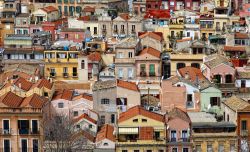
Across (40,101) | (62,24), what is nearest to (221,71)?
(40,101)

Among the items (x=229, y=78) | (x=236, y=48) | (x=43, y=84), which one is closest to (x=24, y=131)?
(x=43, y=84)

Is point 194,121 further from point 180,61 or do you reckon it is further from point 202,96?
point 180,61

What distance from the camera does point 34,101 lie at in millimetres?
49406

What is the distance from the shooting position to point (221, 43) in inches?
2704

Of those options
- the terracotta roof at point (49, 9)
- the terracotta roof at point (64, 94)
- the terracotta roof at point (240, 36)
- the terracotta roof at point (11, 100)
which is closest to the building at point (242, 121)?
the terracotta roof at point (64, 94)

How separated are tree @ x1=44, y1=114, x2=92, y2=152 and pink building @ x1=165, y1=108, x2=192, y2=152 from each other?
16.8ft

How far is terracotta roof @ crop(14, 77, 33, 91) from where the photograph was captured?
5355cm

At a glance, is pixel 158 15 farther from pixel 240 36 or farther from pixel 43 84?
pixel 43 84

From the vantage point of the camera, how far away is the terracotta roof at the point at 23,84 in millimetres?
53550

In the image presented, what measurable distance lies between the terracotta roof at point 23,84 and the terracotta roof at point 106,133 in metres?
6.92

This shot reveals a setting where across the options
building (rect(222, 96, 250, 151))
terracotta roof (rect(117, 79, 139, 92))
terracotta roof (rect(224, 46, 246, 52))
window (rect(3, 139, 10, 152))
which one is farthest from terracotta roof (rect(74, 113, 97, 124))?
terracotta roof (rect(224, 46, 246, 52))

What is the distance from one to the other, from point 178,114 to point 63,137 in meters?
7.20

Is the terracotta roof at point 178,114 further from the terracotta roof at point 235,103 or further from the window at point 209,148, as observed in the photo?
the terracotta roof at point 235,103

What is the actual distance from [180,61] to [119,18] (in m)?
18.4
